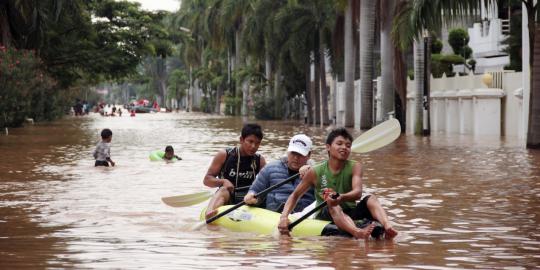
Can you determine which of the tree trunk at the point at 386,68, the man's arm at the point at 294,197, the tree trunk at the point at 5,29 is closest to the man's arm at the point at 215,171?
the man's arm at the point at 294,197

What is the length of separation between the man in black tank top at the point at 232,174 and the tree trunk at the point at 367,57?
116 ft

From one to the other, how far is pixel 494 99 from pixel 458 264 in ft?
99.4

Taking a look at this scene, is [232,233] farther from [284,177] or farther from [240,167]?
[240,167]

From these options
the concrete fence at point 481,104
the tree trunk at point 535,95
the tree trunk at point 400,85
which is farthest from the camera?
the tree trunk at point 400,85

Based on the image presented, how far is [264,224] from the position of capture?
41.1 feet

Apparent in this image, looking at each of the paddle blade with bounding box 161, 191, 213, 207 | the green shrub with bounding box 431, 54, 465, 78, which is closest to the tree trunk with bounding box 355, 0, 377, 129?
the green shrub with bounding box 431, 54, 465, 78

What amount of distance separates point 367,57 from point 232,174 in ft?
120

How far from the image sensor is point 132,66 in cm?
6862

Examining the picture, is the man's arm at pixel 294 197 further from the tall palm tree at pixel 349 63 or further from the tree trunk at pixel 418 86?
the tall palm tree at pixel 349 63

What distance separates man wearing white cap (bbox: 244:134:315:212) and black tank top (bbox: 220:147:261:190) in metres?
0.60

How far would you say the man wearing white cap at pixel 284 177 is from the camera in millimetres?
12359

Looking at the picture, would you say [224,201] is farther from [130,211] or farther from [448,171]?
[448,171]

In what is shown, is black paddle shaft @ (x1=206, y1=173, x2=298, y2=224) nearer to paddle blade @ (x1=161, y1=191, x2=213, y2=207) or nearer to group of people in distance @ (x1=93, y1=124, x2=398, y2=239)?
group of people in distance @ (x1=93, y1=124, x2=398, y2=239)

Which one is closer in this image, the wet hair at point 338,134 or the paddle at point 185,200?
the wet hair at point 338,134
